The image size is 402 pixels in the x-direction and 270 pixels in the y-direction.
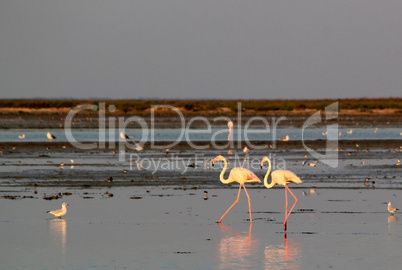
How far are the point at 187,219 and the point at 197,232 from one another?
45.6 inches

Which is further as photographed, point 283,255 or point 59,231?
point 59,231

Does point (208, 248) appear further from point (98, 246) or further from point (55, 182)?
point (55, 182)

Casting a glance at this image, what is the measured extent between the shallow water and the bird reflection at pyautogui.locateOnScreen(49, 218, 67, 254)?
0.05ft

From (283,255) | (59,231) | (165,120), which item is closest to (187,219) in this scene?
(59,231)

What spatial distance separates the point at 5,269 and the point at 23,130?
3415 centimetres

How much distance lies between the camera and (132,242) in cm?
1071

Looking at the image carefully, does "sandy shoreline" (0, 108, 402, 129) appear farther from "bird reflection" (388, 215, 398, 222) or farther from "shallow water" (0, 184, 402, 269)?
"bird reflection" (388, 215, 398, 222)

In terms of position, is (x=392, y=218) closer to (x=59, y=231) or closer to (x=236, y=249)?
(x=236, y=249)

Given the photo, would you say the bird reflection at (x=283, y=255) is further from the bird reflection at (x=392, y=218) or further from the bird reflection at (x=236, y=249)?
the bird reflection at (x=392, y=218)

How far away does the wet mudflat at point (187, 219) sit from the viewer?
9602mm

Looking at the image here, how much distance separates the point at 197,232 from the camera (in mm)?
11641

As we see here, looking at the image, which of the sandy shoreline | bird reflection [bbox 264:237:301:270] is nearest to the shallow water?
bird reflection [bbox 264:237:301:270]

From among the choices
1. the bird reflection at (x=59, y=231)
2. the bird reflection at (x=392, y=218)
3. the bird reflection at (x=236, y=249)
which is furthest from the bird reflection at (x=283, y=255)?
the bird reflection at (x=59, y=231)

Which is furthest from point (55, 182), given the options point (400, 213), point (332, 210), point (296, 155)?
point (296, 155)
